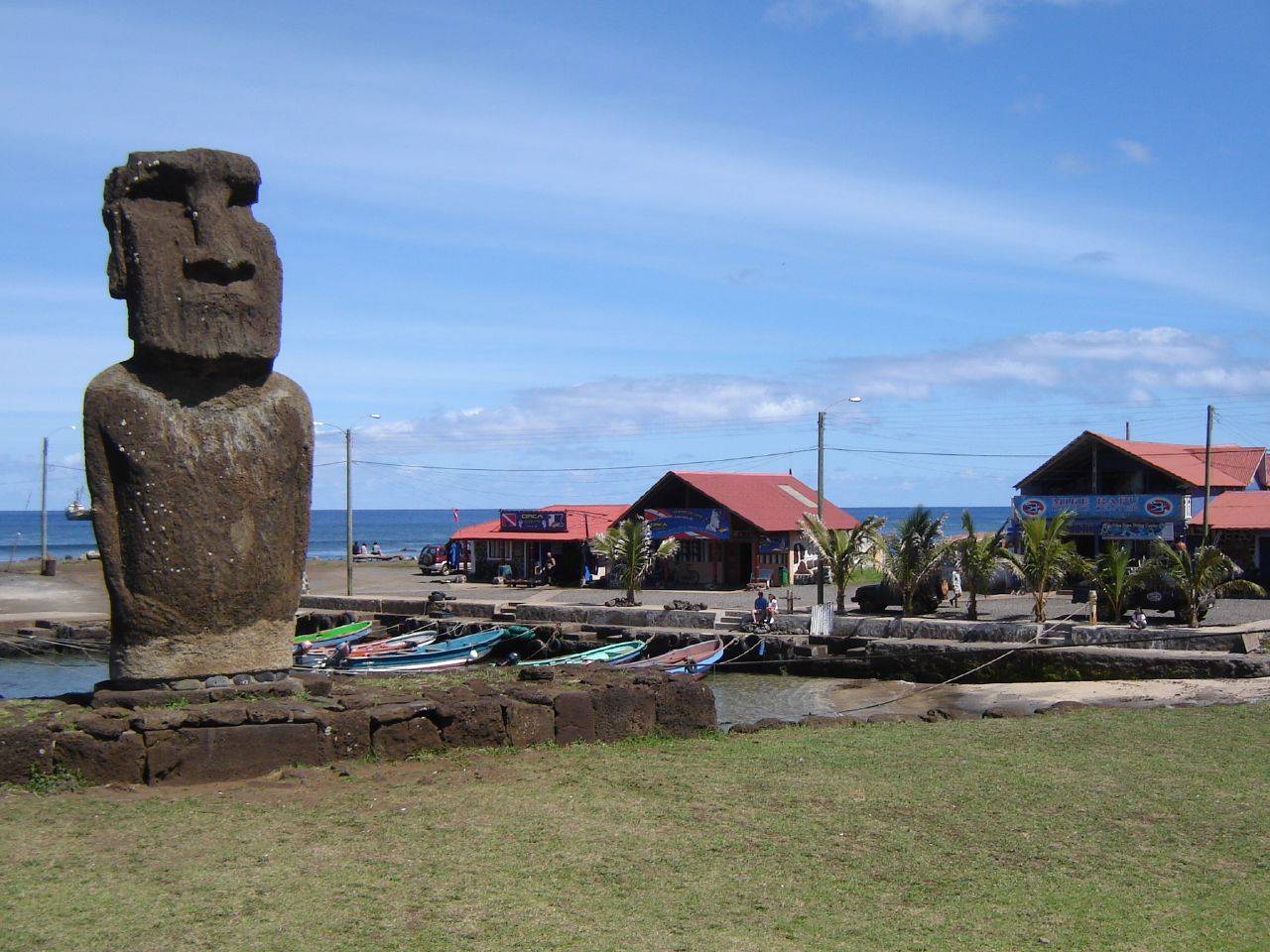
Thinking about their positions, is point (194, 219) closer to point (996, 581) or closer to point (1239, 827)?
point (1239, 827)

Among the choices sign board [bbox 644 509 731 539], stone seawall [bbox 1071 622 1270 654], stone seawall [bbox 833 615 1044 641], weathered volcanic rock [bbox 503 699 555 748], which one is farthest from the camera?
sign board [bbox 644 509 731 539]

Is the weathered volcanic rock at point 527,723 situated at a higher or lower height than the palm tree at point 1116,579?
lower

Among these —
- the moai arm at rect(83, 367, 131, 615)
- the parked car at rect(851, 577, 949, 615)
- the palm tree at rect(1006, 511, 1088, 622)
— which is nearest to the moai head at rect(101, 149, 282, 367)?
the moai arm at rect(83, 367, 131, 615)

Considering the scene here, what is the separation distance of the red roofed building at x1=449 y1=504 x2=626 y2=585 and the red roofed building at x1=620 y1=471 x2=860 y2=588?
2512 mm

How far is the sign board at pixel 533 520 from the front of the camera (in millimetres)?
46156

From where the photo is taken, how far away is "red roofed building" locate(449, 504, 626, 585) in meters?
44.7

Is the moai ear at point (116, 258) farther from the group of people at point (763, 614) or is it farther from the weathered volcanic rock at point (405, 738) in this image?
the group of people at point (763, 614)

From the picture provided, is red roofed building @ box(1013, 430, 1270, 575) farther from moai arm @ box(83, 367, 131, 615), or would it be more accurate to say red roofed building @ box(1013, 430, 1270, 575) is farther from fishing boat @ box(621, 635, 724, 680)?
moai arm @ box(83, 367, 131, 615)

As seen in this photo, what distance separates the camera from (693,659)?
26.1m

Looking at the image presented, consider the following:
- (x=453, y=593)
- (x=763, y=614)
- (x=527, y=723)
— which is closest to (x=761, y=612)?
(x=763, y=614)

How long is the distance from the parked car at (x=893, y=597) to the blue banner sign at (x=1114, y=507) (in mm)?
4938

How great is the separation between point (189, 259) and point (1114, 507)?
31675 mm

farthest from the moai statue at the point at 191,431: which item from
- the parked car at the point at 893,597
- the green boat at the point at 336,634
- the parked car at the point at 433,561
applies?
the parked car at the point at 433,561

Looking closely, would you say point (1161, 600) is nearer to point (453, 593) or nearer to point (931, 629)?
point (931, 629)
